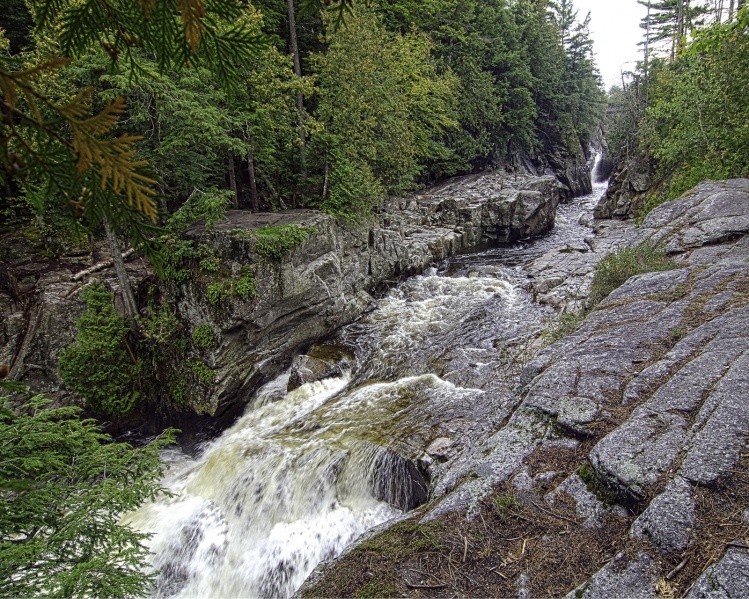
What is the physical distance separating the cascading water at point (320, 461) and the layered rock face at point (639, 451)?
139 centimetres

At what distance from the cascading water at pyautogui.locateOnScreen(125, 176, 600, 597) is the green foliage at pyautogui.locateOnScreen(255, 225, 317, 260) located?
309cm

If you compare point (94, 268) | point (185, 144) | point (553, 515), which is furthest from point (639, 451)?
point (94, 268)

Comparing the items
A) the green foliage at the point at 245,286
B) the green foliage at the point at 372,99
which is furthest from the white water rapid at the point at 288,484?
the green foliage at the point at 372,99

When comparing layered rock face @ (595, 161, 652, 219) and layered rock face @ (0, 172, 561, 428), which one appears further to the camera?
layered rock face @ (595, 161, 652, 219)

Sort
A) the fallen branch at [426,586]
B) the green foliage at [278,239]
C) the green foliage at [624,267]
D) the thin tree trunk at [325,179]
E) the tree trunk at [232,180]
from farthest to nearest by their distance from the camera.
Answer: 1. the thin tree trunk at [325,179]
2. the tree trunk at [232,180]
3. the green foliage at [278,239]
4. the green foliage at [624,267]
5. the fallen branch at [426,586]

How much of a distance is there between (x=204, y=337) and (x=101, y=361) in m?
2.65

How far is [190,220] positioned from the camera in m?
10.8

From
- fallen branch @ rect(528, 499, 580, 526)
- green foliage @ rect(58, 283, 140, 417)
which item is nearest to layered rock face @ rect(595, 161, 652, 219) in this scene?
fallen branch @ rect(528, 499, 580, 526)

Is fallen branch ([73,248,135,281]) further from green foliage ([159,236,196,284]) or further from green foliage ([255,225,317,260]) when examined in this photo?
green foliage ([255,225,317,260])

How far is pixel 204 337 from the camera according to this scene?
10.1m

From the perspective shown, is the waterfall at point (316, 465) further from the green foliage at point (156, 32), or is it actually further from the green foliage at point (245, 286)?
the green foliage at point (156, 32)

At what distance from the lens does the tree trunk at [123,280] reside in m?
9.74

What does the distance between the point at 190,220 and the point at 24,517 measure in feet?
26.2

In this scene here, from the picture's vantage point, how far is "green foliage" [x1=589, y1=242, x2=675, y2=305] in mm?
9164
